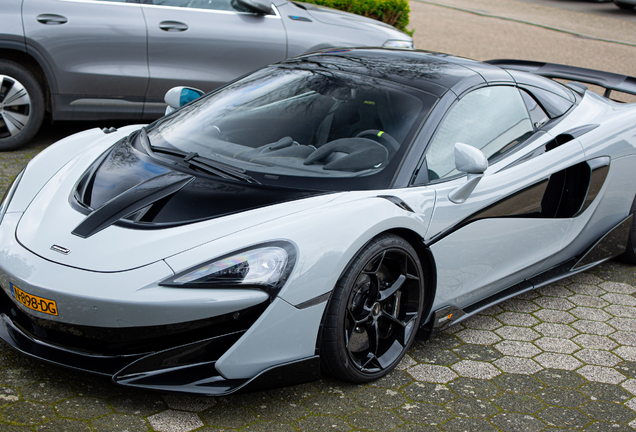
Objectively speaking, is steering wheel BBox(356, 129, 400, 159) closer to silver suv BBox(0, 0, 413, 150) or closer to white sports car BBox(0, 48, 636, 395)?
white sports car BBox(0, 48, 636, 395)

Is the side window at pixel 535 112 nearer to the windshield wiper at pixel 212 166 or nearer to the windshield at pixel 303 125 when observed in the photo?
the windshield at pixel 303 125

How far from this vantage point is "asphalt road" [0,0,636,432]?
268 cm

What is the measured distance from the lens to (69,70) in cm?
557

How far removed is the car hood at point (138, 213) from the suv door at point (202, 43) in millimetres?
2953

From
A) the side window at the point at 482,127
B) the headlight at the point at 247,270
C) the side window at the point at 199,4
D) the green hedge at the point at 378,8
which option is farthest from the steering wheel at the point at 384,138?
the green hedge at the point at 378,8

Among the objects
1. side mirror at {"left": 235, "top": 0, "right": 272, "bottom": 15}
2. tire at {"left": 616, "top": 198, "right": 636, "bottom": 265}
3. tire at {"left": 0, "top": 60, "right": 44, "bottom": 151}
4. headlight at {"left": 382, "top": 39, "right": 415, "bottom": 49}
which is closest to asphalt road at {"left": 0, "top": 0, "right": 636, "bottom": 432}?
tire at {"left": 616, "top": 198, "right": 636, "bottom": 265}

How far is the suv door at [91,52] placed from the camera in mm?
5473

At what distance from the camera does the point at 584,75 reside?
4727 millimetres

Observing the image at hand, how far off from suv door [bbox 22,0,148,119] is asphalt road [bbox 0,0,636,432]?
310 centimetres

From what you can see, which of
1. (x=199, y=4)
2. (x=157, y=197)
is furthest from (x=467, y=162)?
(x=199, y=4)

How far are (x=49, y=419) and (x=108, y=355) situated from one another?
339 millimetres

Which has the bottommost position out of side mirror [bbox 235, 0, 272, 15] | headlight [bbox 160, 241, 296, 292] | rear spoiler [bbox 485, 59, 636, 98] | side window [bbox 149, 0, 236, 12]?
headlight [bbox 160, 241, 296, 292]

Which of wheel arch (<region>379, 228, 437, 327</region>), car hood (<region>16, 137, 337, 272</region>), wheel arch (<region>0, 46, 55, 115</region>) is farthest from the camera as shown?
wheel arch (<region>0, 46, 55, 115</region>)

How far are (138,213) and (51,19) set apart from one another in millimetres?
3413
